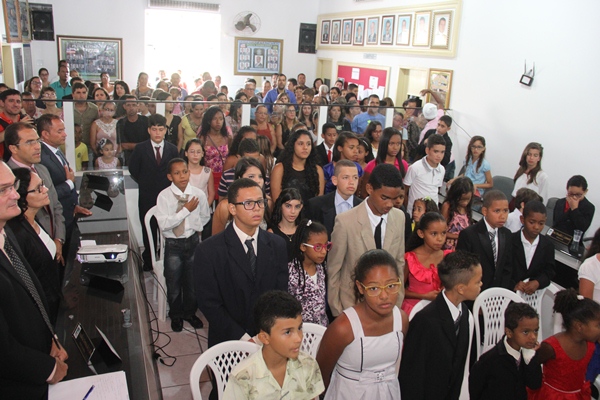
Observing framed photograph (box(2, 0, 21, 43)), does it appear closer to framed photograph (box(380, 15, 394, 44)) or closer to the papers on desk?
framed photograph (box(380, 15, 394, 44))

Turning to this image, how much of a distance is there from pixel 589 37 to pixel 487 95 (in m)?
1.84

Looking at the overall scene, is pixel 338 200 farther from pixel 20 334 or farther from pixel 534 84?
→ pixel 534 84

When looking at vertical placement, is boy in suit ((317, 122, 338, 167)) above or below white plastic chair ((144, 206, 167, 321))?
above

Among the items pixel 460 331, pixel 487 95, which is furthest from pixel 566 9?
pixel 460 331

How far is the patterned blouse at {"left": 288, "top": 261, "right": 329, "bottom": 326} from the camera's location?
2879mm

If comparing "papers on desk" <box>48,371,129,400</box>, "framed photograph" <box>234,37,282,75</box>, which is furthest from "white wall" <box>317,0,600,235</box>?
"framed photograph" <box>234,37,282,75</box>

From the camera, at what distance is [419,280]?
321cm

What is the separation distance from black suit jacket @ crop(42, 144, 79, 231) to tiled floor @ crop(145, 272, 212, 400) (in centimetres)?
107

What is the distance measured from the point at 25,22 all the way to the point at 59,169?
950cm

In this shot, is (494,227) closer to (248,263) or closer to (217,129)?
(248,263)

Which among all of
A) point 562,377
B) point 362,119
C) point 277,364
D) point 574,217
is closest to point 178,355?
point 277,364

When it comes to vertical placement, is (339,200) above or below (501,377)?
above

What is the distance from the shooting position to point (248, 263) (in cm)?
254

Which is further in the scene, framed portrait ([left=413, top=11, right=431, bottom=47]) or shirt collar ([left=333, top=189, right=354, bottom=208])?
framed portrait ([left=413, top=11, right=431, bottom=47])
